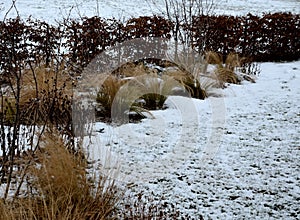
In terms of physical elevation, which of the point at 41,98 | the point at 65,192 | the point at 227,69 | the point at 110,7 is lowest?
the point at 65,192

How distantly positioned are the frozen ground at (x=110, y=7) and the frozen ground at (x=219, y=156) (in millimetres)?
8460

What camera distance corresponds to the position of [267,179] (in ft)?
9.75

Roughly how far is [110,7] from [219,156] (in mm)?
13958

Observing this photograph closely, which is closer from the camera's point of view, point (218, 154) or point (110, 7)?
point (218, 154)

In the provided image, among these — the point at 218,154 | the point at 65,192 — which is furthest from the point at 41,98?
the point at 218,154

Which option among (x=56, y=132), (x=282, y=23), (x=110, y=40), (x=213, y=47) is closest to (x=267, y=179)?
(x=56, y=132)

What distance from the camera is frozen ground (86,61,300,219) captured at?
105 inches

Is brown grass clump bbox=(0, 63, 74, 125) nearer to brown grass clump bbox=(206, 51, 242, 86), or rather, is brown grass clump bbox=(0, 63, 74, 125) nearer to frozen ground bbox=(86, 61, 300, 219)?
frozen ground bbox=(86, 61, 300, 219)

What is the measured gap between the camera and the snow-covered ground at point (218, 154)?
2.67 meters

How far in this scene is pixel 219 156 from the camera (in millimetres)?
3400

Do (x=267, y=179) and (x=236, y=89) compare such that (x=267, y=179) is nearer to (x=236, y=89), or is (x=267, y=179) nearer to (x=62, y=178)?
(x=62, y=178)

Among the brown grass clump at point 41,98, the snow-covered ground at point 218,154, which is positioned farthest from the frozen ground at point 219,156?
the brown grass clump at point 41,98

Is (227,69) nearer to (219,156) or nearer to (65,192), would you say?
(219,156)

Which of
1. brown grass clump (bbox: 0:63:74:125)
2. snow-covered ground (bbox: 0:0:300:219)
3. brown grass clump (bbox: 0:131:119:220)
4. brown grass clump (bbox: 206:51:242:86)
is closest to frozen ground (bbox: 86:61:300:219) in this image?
snow-covered ground (bbox: 0:0:300:219)
